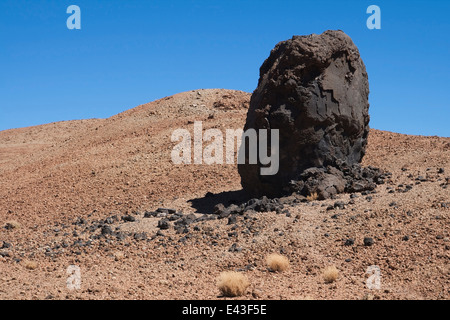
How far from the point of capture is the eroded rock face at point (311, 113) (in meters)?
14.1

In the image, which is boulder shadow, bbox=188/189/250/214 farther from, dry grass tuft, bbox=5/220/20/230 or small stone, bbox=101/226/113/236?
dry grass tuft, bbox=5/220/20/230

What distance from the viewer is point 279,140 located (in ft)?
47.1

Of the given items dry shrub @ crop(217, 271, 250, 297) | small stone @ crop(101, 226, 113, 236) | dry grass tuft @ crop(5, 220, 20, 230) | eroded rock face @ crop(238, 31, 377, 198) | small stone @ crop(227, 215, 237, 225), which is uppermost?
eroded rock face @ crop(238, 31, 377, 198)

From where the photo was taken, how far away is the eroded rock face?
1406 cm

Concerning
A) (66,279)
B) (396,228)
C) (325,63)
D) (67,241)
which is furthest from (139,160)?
(396,228)

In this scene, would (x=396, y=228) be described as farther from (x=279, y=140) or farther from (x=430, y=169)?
(x=430, y=169)

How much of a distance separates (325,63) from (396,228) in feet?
18.6

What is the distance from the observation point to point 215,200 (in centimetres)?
1625

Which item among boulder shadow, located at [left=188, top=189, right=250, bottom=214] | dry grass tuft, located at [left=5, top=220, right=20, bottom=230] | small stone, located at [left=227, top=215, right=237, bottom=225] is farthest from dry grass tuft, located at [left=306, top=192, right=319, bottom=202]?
dry grass tuft, located at [left=5, top=220, right=20, bottom=230]

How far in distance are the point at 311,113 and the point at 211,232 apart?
4.47 metres

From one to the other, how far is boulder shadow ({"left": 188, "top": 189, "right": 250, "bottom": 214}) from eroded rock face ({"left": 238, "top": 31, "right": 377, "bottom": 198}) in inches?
42.0

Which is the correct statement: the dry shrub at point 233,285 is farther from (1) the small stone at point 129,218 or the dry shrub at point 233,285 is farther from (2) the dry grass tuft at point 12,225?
(2) the dry grass tuft at point 12,225

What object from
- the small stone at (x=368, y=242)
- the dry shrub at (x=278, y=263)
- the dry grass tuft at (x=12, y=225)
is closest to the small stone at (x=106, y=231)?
the dry grass tuft at (x=12, y=225)

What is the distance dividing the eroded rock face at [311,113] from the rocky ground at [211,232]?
0.92 meters
